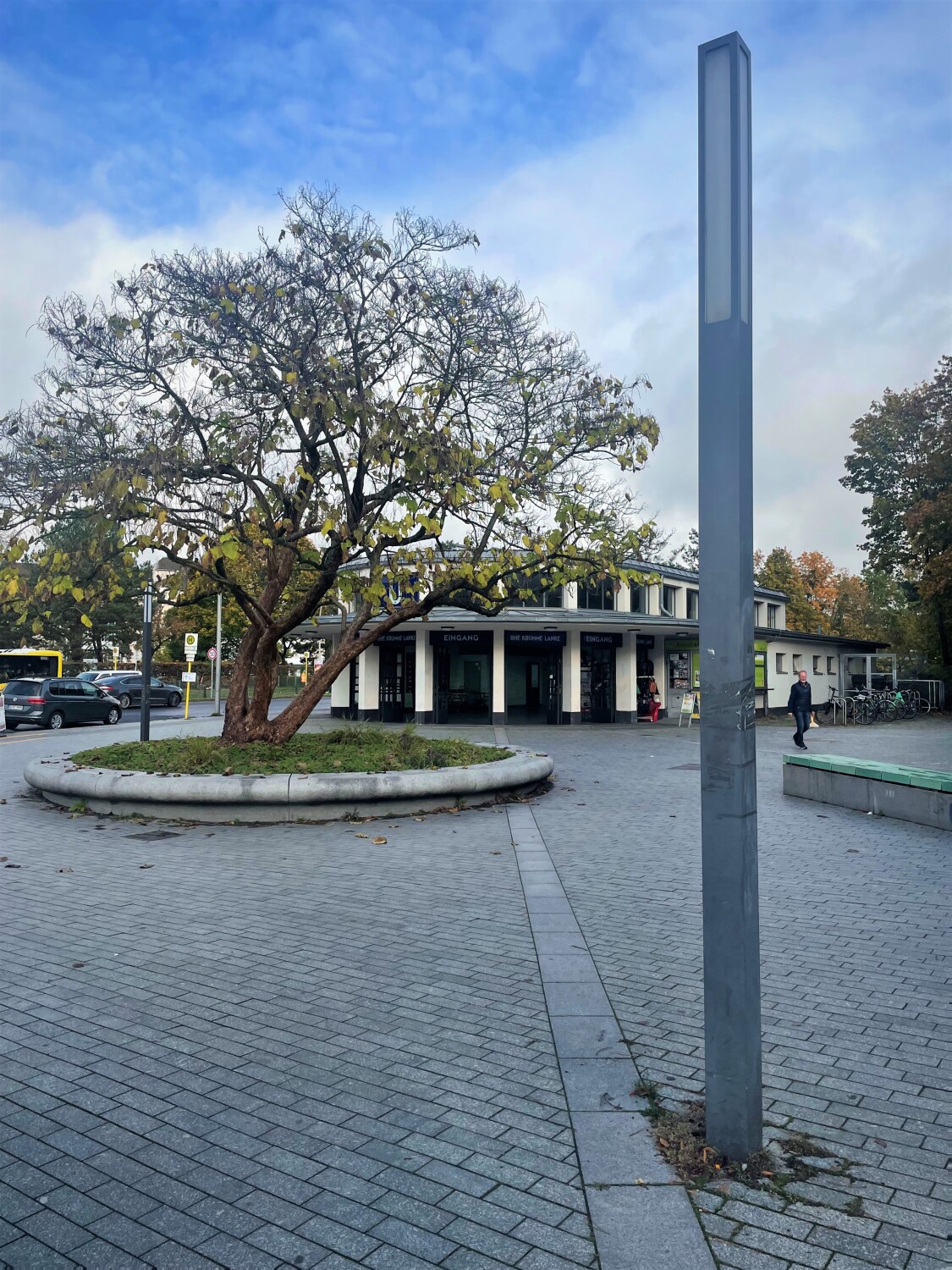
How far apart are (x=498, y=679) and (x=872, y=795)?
19.0 m

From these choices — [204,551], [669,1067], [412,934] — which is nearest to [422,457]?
[204,551]

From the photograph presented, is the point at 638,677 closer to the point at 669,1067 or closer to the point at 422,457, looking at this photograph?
the point at 422,457

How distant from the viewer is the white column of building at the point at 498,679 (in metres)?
30.1

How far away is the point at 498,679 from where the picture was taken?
3020 cm

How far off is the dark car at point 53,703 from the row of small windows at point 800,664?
26853 millimetres

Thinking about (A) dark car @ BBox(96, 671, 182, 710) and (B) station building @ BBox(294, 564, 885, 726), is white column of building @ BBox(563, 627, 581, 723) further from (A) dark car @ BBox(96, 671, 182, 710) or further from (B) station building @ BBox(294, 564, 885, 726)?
(A) dark car @ BBox(96, 671, 182, 710)

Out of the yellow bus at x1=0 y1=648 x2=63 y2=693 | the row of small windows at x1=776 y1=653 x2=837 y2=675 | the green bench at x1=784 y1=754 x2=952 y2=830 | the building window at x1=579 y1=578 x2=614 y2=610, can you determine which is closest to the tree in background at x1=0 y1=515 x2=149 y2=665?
the green bench at x1=784 y1=754 x2=952 y2=830

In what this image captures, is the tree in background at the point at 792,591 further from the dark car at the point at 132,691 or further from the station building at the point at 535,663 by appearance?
the dark car at the point at 132,691

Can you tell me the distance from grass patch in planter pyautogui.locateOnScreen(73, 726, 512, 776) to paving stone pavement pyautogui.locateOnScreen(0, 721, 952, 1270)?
283 centimetres

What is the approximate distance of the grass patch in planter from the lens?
1153 cm

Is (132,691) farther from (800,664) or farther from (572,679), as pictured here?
(800,664)

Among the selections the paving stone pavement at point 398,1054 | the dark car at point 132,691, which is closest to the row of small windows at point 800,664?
the dark car at point 132,691

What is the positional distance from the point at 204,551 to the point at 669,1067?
27.6ft

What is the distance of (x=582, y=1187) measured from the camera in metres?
3.02
